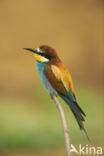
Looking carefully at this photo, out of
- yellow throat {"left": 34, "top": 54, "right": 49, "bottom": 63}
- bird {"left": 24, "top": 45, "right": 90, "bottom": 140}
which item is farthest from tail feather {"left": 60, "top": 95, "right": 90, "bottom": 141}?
yellow throat {"left": 34, "top": 54, "right": 49, "bottom": 63}

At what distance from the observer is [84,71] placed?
2.13 metres

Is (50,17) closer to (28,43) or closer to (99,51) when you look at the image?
(28,43)

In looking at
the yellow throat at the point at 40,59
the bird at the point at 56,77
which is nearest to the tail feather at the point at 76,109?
the bird at the point at 56,77

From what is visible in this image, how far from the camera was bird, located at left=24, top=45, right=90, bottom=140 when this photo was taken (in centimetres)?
184

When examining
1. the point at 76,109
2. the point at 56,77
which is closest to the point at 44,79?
the point at 56,77

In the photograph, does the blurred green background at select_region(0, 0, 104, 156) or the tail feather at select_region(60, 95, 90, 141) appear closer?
the tail feather at select_region(60, 95, 90, 141)

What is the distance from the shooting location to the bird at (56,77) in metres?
1.84

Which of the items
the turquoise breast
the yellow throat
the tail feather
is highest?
the yellow throat

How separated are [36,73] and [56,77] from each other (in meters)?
0.18

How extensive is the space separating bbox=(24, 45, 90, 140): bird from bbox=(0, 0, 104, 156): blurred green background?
9 cm

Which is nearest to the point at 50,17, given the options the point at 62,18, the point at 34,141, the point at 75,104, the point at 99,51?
the point at 62,18

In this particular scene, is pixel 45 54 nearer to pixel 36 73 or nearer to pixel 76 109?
pixel 36 73

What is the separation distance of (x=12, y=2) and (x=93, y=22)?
1.65 ft

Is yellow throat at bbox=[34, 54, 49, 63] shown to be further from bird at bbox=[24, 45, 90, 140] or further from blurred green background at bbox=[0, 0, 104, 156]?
blurred green background at bbox=[0, 0, 104, 156]
